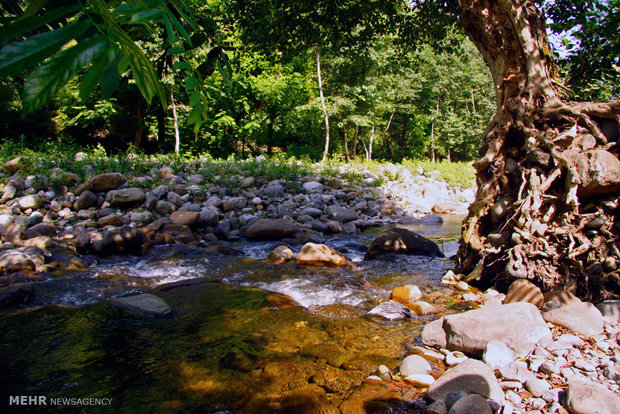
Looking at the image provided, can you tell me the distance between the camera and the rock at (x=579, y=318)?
119 inches

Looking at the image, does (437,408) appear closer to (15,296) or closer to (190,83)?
(190,83)

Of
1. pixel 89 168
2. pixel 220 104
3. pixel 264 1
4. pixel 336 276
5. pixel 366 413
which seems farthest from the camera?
pixel 220 104

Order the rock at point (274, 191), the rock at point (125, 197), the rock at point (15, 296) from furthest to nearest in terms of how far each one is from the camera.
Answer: the rock at point (274, 191)
the rock at point (125, 197)
the rock at point (15, 296)

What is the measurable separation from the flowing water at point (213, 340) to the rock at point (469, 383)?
47 centimetres

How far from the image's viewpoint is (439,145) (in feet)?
116

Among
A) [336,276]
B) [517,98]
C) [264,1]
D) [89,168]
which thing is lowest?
[336,276]

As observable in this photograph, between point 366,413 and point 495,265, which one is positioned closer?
point 366,413

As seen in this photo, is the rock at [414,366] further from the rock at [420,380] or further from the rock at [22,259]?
the rock at [22,259]

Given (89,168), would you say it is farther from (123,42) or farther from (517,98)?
(123,42)

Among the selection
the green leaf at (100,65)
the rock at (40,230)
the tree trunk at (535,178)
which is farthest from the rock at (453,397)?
the rock at (40,230)

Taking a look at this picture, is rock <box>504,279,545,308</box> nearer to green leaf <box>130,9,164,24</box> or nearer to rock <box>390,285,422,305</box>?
rock <box>390,285,422,305</box>

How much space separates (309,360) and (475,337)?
1339 millimetres

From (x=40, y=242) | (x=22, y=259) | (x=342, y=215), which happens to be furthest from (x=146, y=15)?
(x=342, y=215)

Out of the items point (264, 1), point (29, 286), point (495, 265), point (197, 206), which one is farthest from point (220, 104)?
point (495, 265)
